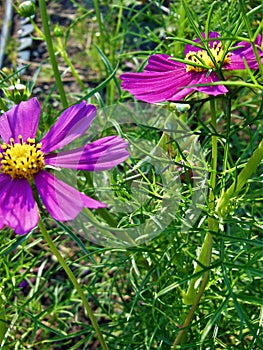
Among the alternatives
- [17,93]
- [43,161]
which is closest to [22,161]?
[43,161]

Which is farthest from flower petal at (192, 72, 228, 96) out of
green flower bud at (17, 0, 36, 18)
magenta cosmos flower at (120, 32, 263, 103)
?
green flower bud at (17, 0, 36, 18)

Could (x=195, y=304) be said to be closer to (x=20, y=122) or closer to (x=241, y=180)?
(x=241, y=180)

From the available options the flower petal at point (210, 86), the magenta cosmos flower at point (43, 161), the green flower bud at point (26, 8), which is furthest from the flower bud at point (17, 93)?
the flower petal at point (210, 86)

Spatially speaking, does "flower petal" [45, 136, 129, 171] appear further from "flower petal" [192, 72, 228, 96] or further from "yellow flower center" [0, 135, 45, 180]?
"flower petal" [192, 72, 228, 96]

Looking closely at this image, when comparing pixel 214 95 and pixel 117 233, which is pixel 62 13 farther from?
pixel 214 95

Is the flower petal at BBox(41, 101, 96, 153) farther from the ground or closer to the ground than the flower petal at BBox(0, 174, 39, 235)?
farther from the ground
